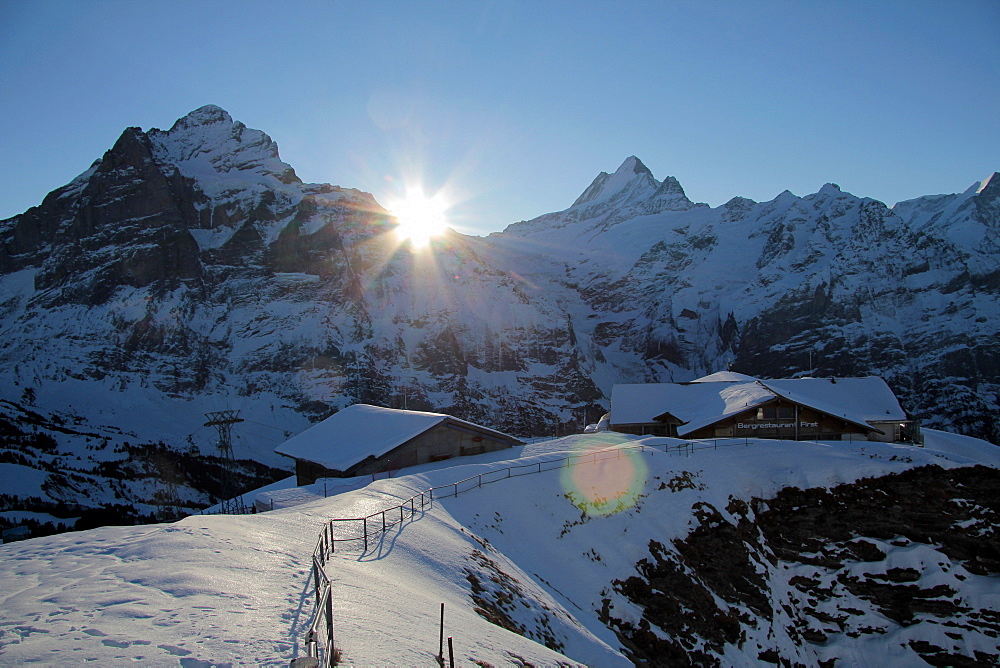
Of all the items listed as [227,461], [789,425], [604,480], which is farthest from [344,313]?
[604,480]

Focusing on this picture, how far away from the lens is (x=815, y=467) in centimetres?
3172

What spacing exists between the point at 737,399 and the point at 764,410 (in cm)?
244

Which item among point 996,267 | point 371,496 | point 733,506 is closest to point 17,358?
point 371,496

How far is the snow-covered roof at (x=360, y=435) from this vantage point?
114ft

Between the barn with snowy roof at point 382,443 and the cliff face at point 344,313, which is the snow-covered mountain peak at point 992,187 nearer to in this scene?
the cliff face at point 344,313

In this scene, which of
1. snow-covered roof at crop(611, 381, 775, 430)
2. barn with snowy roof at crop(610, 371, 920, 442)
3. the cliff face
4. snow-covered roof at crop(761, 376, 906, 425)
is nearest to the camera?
barn with snowy roof at crop(610, 371, 920, 442)

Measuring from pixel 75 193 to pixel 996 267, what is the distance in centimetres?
23403

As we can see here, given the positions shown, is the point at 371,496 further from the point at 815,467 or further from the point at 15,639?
the point at 815,467

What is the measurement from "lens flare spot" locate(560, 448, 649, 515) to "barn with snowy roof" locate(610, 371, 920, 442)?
46.6 feet

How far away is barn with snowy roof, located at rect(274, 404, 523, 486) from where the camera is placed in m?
34.0

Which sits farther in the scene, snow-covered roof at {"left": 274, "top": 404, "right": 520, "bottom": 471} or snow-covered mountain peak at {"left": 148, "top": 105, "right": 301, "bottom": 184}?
snow-covered mountain peak at {"left": 148, "top": 105, "right": 301, "bottom": 184}

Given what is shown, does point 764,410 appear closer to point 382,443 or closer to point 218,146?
point 382,443

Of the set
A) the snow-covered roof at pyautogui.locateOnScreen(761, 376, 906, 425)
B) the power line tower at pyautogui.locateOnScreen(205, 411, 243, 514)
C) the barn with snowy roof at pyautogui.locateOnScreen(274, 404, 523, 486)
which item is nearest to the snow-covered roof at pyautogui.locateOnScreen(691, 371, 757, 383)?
the snow-covered roof at pyautogui.locateOnScreen(761, 376, 906, 425)

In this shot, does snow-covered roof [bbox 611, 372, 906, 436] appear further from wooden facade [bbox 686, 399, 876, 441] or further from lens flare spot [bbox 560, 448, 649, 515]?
lens flare spot [bbox 560, 448, 649, 515]
